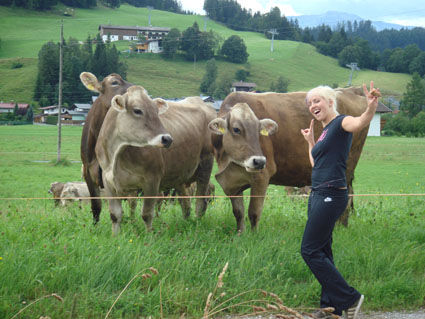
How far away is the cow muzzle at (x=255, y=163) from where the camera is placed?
6.57 m

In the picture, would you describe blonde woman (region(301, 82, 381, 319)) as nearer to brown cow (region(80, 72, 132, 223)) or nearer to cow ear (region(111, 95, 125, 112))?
cow ear (region(111, 95, 125, 112))

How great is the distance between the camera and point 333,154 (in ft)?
15.2

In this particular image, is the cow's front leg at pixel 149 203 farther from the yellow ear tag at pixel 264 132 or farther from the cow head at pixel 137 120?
the yellow ear tag at pixel 264 132

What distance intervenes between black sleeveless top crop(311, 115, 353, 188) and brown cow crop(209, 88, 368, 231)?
6.36 ft

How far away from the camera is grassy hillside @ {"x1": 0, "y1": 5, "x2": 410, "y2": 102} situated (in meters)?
92.8

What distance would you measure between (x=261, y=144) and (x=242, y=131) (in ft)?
1.85

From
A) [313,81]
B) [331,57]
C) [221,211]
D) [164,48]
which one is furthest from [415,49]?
[221,211]

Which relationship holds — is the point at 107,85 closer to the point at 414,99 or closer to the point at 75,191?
the point at 75,191

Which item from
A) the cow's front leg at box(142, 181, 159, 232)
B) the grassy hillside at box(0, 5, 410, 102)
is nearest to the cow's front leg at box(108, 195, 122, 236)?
the cow's front leg at box(142, 181, 159, 232)

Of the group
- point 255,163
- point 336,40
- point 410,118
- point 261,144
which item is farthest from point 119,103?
point 336,40

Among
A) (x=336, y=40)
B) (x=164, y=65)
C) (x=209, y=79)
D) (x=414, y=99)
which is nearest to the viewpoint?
(x=414, y=99)

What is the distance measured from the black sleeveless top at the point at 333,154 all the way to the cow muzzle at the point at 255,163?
1.90 meters

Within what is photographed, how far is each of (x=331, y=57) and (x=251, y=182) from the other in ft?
413

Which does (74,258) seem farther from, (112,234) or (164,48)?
(164,48)
